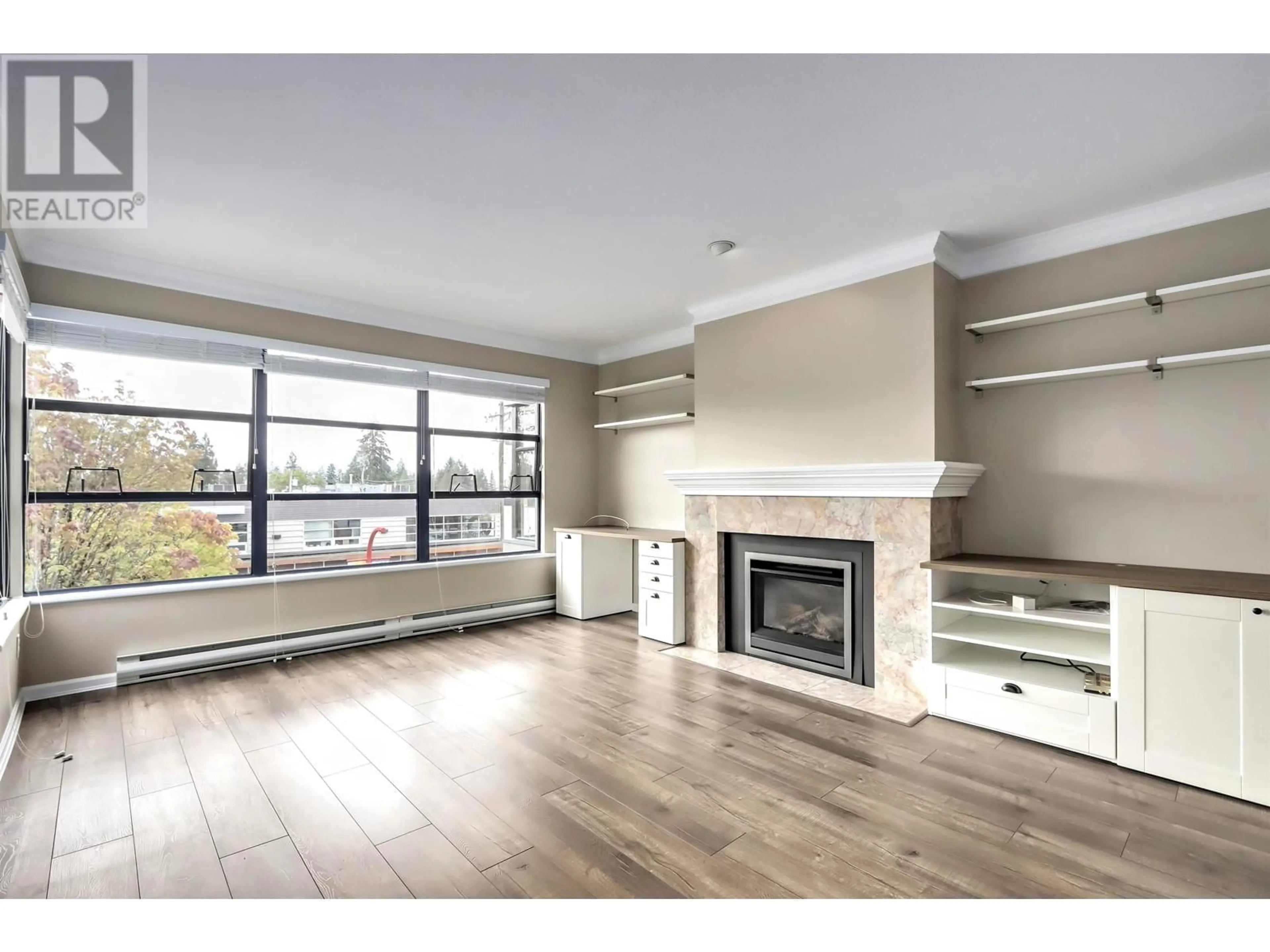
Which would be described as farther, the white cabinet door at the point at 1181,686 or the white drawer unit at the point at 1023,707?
the white drawer unit at the point at 1023,707

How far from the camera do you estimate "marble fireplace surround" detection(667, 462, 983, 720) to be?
338 cm

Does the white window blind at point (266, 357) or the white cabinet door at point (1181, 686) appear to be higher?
the white window blind at point (266, 357)

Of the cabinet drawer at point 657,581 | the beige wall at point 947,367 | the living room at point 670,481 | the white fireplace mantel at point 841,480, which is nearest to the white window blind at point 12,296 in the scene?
the living room at point 670,481

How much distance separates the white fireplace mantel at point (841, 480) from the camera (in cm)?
335

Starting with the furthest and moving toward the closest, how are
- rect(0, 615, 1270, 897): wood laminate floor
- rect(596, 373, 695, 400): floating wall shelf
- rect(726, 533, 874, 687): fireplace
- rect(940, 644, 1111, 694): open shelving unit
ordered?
rect(596, 373, 695, 400): floating wall shelf, rect(726, 533, 874, 687): fireplace, rect(940, 644, 1111, 694): open shelving unit, rect(0, 615, 1270, 897): wood laminate floor

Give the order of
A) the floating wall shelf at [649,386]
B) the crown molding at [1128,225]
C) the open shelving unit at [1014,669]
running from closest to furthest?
the crown molding at [1128,225] < the open shelving unit at [1014,669] < the floating wall shelf at [649,386]

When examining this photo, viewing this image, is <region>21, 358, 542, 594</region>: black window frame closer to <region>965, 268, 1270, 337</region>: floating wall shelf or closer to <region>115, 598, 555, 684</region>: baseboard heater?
<region>115, 598, 555, 684</region>: baseboard heater

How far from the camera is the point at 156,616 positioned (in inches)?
149

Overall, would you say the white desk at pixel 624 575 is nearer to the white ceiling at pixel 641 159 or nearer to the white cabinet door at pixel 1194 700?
the white ceiling at pixel 641 159

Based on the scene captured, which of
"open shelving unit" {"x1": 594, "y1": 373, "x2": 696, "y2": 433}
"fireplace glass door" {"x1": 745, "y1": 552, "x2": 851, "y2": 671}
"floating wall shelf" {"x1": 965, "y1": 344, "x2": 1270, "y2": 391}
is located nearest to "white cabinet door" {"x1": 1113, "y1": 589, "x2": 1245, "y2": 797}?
"floating wall shelf" {"x1": 965, "y1": 344, "x2": 1270, "y2": 391}

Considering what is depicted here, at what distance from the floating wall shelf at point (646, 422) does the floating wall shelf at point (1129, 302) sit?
2.25m

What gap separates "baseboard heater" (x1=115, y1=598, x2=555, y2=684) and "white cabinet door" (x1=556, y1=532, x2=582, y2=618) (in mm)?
197

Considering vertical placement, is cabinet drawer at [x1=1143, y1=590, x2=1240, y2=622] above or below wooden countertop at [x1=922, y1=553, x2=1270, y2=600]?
below

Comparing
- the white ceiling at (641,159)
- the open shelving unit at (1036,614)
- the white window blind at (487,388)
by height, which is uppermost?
the white ceiling at (641,159)
